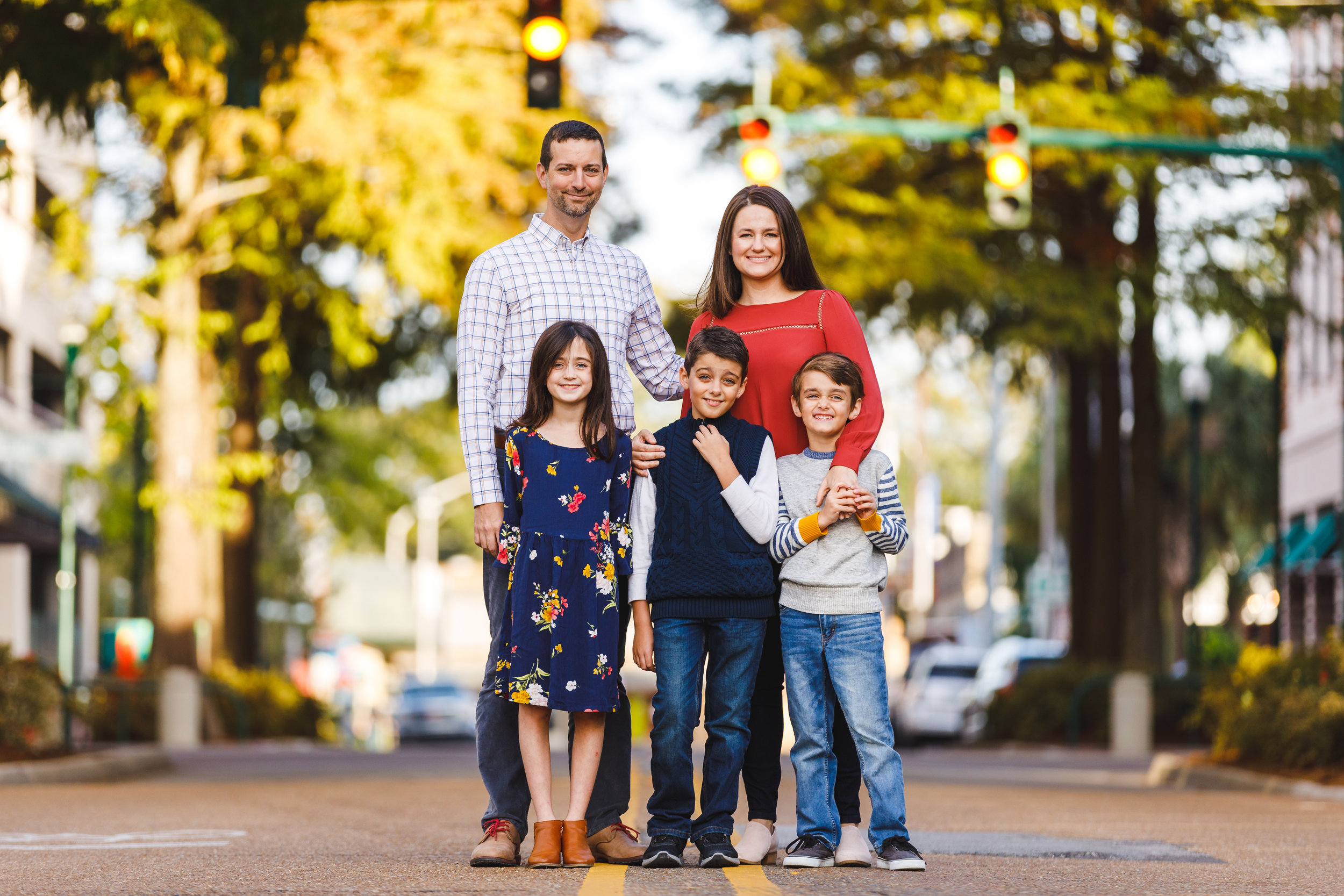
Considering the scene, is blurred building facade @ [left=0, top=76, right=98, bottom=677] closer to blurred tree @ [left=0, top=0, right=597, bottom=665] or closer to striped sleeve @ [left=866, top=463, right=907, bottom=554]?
blurred tree @ [left=0, top=0, right=597, bottom=665]

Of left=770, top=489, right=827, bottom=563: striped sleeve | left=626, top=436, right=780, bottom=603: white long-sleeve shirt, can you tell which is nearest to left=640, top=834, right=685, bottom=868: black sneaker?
left=626, top=436, right=780, bottom=603: white long-sleeve shirt

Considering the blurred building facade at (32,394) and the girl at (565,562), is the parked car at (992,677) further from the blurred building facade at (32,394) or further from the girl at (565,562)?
the girl at (565,562)

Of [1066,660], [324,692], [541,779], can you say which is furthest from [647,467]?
[324,692]

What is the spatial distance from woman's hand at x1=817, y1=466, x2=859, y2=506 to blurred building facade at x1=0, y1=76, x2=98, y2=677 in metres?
22.4

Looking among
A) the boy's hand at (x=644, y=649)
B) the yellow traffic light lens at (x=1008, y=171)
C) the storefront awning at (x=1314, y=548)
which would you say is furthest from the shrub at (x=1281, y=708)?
the storefront awning at (x=1314, y=548)

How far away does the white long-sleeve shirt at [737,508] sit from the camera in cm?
633

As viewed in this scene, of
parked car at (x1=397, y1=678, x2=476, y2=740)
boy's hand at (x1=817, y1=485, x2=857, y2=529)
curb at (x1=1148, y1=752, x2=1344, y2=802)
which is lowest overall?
parked car at (x1=397, y1=678, x2=476, y2=740)

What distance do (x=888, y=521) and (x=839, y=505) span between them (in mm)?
243

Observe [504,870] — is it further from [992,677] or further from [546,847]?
[992,677]

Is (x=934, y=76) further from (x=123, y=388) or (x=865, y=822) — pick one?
(x=865, y=822)

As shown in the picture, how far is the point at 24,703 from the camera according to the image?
1470cm

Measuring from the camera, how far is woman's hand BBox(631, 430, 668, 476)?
6.50m

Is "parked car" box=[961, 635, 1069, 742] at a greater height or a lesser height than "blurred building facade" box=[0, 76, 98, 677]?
lesser

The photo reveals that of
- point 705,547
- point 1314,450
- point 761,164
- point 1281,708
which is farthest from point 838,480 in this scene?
point 1314,450
